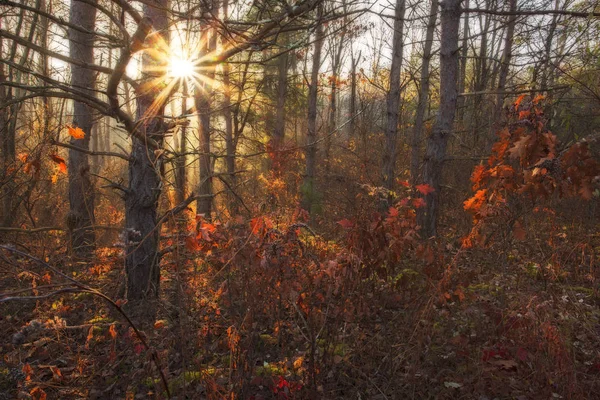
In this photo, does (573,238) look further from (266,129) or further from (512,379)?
(266,129)

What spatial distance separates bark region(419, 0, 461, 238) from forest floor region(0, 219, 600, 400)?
1602mm

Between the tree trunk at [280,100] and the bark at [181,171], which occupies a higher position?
the tree trunk at [280,100]

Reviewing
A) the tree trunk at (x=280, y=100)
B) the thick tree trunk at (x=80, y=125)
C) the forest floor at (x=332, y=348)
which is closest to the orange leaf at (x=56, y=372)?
the forest floor at (x=332, y=348)

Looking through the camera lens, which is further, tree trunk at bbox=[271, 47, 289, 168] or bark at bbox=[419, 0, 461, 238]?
tree trunk at bbox=[271, 47, 289, 168]

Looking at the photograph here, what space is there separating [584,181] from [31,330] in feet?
10.7

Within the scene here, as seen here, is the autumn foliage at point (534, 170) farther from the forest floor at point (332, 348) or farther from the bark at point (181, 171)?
the bark at point (181, 171)

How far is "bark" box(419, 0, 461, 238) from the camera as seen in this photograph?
17.4ft

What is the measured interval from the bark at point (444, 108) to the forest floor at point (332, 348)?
5.26ft

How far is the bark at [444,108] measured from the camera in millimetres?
5305

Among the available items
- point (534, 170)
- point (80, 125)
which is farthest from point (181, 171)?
point (534, 170)

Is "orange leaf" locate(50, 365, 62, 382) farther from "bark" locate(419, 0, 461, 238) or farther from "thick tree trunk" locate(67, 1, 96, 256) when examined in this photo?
"bark" locate(419, 0, 461, 238)

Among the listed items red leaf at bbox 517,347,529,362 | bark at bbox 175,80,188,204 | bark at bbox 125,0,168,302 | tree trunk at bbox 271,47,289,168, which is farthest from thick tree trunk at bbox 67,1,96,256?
tree trunk at bbox 271,47,289,168

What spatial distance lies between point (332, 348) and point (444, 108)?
4.18 metres

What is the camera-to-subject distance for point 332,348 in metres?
2.79
